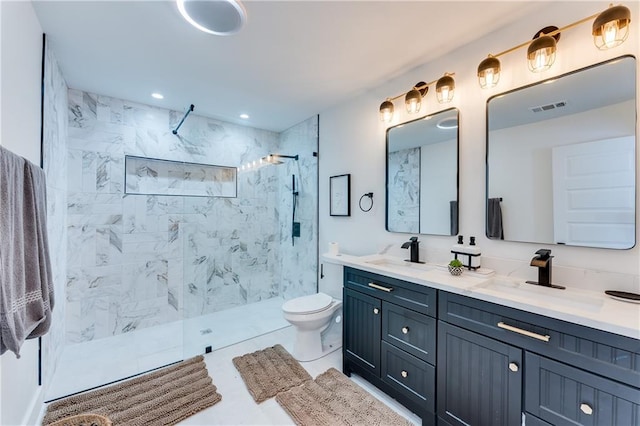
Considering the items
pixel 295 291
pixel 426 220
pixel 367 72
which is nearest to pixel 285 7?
pixel 367 72

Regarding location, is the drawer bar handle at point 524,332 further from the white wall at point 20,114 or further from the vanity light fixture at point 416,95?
the white wall at point 20,114

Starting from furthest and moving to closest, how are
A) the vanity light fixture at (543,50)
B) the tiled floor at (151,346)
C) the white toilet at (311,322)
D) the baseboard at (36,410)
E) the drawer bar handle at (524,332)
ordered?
the white toilet at (311,322) → the tiled floor at (151,346) → the baseboard at (36,410) → the vanity light fixture at (543,50) → the drawer bar handle at (524,332)

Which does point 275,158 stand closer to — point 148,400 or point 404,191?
point 404,191

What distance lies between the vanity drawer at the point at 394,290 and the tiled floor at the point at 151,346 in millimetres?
1390

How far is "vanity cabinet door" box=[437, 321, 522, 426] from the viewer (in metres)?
1.30

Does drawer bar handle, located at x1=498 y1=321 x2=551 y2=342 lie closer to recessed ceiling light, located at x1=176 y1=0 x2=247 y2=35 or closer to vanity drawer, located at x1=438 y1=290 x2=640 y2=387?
vanity drawer, located at x1=438 y1=290 x2=640 y2=387

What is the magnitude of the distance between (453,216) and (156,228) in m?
3.06

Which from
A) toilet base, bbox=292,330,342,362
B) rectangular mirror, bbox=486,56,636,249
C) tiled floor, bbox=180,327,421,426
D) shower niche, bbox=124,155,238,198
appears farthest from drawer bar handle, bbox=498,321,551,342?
shower niche, bbox=124,155,238,198

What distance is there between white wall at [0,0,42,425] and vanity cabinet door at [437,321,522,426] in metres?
2.19

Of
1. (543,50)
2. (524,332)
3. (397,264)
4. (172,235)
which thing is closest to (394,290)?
(397,264)

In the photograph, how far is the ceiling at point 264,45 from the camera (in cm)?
159

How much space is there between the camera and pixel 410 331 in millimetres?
1741

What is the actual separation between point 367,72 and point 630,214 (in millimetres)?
1872

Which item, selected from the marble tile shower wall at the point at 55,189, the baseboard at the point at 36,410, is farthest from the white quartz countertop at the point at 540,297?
the marble tile shower wall at the point at 55,189
